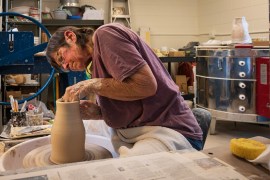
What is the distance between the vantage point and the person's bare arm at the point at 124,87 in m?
1.17

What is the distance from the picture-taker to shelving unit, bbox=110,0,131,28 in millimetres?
4930

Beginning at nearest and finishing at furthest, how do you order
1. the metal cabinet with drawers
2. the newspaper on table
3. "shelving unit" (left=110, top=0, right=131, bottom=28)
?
the newspaper on table, the metal cabinet with drawers, "shelving unit" (left=110, top=0, right=131, bottom=28)

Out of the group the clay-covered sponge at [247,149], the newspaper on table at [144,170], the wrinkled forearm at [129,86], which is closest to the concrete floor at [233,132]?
the wrinkled forearm at [129,86]

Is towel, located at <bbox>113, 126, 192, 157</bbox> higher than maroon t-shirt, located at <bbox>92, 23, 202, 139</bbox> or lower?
lower

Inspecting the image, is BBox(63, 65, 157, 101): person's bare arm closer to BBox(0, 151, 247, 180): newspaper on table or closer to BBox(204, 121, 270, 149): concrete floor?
BBox(0, 151, 247, 180): newspaper on table

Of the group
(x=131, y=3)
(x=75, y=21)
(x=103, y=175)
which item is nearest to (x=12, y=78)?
(x=75, y=21)

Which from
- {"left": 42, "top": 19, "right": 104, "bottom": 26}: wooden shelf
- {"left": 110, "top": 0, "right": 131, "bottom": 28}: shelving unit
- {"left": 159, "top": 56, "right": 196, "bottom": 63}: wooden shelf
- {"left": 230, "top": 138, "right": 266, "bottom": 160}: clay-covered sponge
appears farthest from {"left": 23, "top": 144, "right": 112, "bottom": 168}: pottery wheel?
{"left": 110, "top": 0, "right": 131, "bottom": 28}: shelving unit

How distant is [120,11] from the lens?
5.00 meters

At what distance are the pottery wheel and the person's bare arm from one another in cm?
30

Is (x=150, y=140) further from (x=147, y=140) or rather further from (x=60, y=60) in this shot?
(x=60, y=60)

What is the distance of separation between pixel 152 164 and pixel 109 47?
22.8 inches

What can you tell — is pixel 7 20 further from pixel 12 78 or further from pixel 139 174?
pixel 139 174

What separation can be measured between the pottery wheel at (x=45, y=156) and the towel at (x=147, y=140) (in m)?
0.09

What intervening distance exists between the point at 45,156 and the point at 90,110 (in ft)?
1.11
